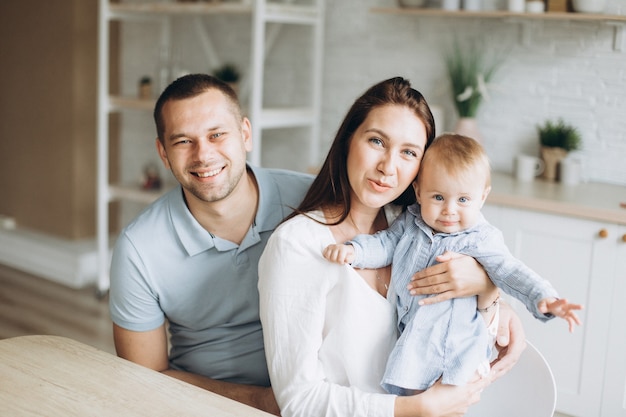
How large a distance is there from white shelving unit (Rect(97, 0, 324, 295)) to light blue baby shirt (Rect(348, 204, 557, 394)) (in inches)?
81.7

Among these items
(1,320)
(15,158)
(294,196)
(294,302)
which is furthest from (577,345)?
(15,158)

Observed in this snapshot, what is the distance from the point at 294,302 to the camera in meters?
1.68

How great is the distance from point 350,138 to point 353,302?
0.38 m

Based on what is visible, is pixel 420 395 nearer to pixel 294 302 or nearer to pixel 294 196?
pixel 294 302

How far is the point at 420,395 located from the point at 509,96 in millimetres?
2204

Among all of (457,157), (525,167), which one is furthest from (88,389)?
(525,167)

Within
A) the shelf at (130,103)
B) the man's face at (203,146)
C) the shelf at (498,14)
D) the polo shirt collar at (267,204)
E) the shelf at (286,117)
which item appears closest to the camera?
the man's face at (203,146)

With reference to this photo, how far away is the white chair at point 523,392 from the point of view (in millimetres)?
1644

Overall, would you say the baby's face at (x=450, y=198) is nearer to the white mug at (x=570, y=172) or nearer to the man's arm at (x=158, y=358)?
the man's arm at (x=158, y=358)

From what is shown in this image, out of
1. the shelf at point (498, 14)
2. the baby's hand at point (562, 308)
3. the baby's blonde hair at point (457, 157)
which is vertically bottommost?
the baby's hand at point (562, 308)

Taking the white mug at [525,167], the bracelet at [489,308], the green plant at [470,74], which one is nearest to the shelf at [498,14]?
the green plant at [470,74]

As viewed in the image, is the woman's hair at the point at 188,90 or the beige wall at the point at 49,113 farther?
the beige wall at the point at 49,113

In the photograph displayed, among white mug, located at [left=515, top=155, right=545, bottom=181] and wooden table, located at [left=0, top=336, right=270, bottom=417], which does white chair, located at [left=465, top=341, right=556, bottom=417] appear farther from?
white mug, located at [left=515, top=155, right=545, bottom=181]

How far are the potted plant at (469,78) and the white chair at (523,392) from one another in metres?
1.83
